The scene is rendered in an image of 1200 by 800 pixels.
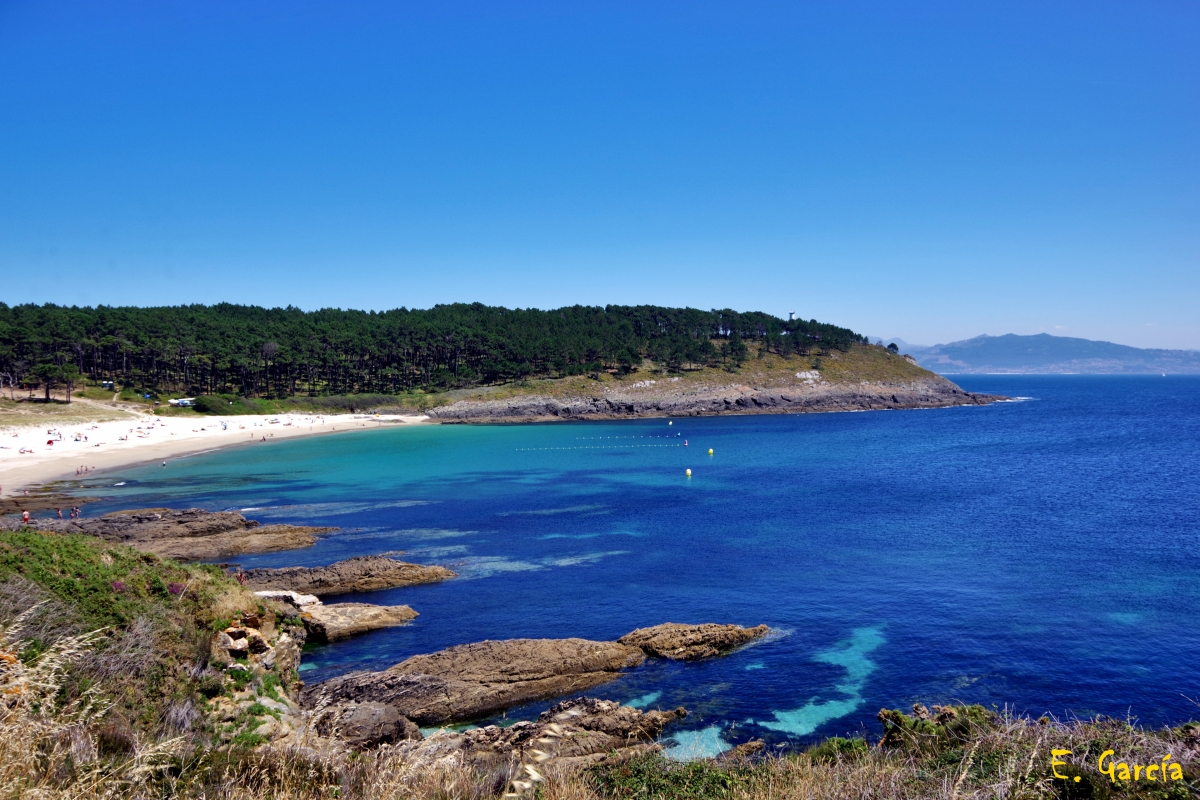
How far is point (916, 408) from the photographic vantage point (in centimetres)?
14288

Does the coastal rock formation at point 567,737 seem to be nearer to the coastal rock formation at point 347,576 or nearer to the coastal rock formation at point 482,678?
the coastal rock formation at point 482,678

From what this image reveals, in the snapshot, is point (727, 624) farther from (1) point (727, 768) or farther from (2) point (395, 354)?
(2) point (395, 354)

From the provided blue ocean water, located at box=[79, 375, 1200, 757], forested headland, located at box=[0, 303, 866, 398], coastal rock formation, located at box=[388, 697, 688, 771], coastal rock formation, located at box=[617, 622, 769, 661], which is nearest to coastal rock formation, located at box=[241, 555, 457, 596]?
blue ocean water, located at box=[79, 375, 1200, 757]

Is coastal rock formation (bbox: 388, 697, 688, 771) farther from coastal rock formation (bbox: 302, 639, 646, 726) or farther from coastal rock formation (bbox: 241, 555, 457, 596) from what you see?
coastal rock formation (bbox: 241, 555, 457, 596)

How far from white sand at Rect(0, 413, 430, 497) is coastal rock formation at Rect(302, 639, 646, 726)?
157 feet

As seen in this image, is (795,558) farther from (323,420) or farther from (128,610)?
(323,420)

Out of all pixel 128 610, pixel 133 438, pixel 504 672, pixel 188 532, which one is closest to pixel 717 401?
pixel 133 438

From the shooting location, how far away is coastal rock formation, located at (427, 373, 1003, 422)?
396ft

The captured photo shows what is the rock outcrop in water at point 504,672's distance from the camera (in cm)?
2073

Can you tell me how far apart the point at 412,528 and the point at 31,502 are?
92.5ft

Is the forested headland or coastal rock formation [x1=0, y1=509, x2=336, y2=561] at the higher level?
the forested headland

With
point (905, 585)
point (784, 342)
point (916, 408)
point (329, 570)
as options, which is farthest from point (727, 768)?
point (784, 342)

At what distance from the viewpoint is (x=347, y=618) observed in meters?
28.1

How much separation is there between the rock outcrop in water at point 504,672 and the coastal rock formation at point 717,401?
307 feet
